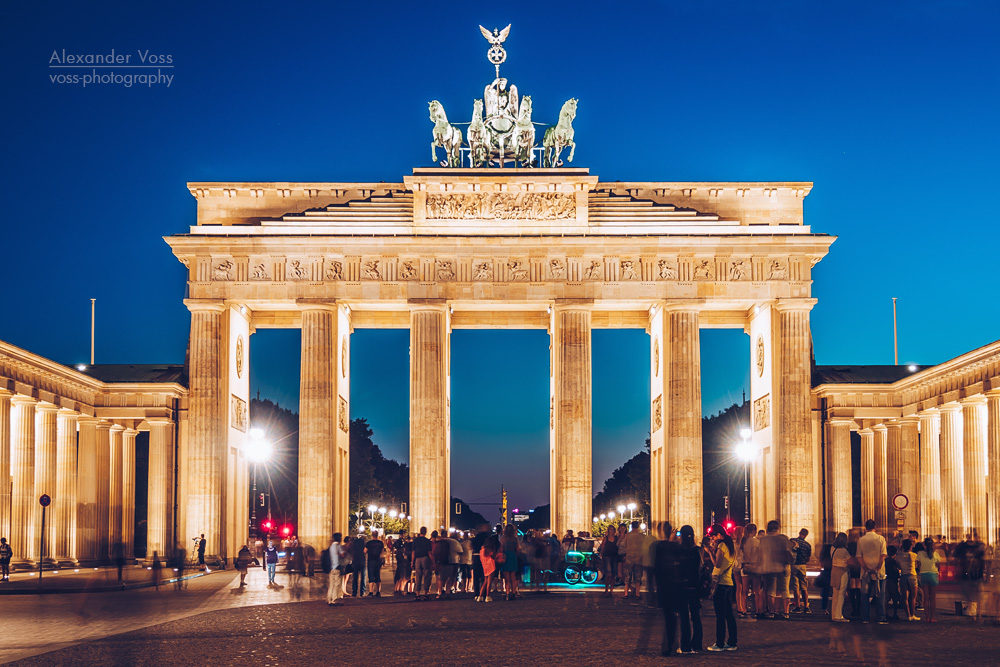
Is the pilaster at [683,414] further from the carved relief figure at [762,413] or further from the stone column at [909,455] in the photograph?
the stone column at [909,455]

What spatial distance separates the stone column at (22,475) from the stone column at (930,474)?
39137 millimetres

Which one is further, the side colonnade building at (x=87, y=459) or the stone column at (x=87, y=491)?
the stone column at (x=87, y=491)

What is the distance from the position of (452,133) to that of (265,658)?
42.9 m

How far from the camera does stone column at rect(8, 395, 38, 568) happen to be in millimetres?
49781

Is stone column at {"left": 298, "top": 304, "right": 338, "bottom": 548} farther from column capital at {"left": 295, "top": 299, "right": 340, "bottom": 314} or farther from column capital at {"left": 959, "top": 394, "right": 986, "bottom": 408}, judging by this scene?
column capital at {"left": 959, "top": 394, "right": 986, "bottom": 408}

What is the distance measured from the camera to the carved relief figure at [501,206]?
57812 millimetres

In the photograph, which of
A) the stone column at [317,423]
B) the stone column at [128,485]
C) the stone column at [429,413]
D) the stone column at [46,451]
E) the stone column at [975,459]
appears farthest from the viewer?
the stone column at [128,485]


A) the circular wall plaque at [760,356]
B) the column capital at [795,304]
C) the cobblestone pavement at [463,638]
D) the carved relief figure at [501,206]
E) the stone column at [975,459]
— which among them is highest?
the carved relief figure at [501,206]

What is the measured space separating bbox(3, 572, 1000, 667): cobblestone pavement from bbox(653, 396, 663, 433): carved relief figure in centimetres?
2863

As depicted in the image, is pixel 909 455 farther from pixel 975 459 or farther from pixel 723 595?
pixel 723 595

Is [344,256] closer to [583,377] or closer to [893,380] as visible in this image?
[583,377]

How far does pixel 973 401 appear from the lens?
163ft

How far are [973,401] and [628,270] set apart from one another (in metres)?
16.0

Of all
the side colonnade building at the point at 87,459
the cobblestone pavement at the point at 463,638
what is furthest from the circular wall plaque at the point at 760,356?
the cobblestone pavement at the point at 463,638
